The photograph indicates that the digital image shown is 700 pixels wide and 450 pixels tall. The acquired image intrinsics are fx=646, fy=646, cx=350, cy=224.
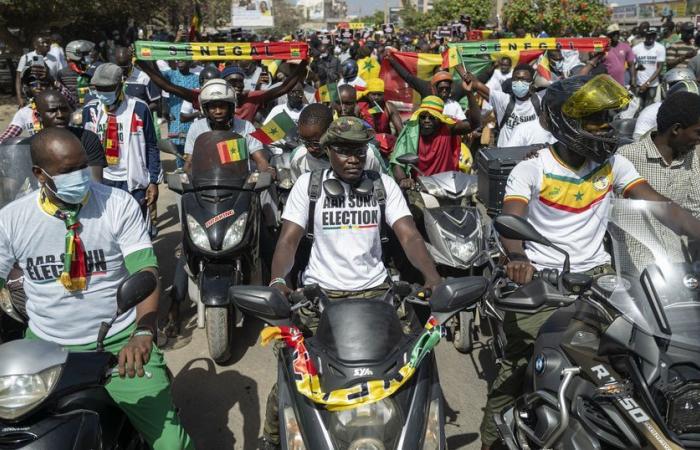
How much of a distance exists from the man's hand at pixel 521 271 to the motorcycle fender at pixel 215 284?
2.35m

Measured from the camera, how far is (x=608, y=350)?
2479 mm

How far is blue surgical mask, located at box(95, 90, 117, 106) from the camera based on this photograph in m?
5.95

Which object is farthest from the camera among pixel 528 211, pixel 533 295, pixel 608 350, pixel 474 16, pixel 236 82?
pixel 474 16

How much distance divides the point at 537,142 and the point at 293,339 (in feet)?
15.3

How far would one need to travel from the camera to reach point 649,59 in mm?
13805

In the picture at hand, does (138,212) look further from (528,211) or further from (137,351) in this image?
(528,211)

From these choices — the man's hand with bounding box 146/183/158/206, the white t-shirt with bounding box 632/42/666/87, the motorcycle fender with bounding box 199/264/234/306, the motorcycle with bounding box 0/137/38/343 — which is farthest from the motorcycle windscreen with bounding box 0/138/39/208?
the white t-shirt with bounding box 632/42/666/87

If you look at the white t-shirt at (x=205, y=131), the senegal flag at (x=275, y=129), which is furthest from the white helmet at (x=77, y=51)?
the white t-shirt at (x=205, y=131)

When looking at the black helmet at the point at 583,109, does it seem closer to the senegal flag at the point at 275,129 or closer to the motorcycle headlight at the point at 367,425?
the motorcycle headlight at the point at 367,425

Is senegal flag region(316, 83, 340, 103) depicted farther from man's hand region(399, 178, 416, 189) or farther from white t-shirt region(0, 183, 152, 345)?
white t-shirt region(0, 183, 152, 345)

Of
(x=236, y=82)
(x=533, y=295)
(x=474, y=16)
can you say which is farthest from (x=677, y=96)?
(x=474, y=16)

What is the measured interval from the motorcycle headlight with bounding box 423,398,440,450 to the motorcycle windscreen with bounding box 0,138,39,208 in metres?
3.23

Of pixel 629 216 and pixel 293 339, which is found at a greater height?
pixel 629 216

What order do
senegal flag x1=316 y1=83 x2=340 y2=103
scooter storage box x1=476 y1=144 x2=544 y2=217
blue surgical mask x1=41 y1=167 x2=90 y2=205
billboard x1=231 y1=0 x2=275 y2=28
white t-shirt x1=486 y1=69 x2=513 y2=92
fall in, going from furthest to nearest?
1. billboard x1=231 y1=0 x2=275 y2=28
2. white t-shirt x1=486 y1=69 x2=513 y2=92
3. senegal flag x1=316 y1=83 x2=340 y2=103
4. scooter storage box x1=476 y1=144 x2=544 y2=217
5. blue surgical mask x1=41 y1=167 x2=90 y2=205
